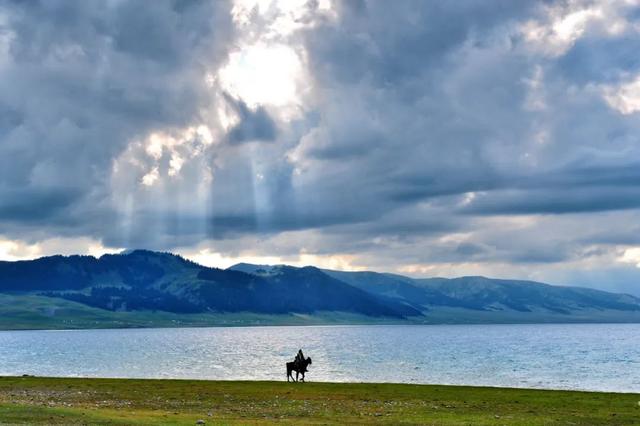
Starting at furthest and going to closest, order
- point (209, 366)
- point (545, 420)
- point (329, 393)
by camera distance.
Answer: point (209, 366)
point (329, 393)
point (545, 420)

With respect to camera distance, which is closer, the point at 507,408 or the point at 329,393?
the point at 507,408

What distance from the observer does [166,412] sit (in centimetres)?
4988

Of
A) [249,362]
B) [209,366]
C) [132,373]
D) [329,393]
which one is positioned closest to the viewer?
[329,393]

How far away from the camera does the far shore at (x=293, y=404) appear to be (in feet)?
147

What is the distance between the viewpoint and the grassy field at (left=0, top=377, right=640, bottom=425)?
44875mm

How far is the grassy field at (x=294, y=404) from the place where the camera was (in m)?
44.9

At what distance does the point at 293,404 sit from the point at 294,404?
9 centimetres

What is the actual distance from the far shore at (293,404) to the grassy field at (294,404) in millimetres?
67

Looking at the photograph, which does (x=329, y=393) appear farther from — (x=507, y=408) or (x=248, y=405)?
(x=507, y=408)

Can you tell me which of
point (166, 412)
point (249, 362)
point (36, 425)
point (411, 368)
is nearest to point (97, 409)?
point (166, 412)

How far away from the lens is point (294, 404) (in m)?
56.0

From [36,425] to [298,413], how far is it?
18.3 m

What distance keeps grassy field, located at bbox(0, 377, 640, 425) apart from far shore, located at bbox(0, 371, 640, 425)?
0.22ft

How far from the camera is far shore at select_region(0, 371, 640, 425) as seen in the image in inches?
1766
